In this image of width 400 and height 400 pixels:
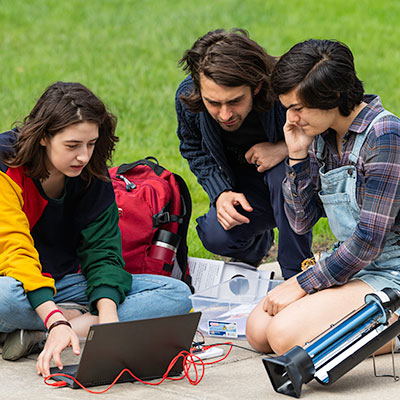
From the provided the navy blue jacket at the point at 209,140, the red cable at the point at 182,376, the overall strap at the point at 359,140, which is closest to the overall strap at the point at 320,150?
the overall strap at the point at 359,140

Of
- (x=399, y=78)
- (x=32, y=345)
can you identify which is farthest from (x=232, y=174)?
(x=399, y=78)

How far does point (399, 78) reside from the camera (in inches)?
350

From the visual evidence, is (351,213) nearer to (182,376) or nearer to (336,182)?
(336,182)

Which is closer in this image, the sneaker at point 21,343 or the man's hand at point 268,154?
the sneaker at point 21,343

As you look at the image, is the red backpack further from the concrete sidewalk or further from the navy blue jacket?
the concrete sidewalk

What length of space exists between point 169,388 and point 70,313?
81 centimetres

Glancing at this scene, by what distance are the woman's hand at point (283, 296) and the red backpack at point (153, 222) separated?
A: 874 millimetres

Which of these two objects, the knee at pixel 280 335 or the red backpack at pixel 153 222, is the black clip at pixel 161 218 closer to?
the red backpack at pixel 153 222

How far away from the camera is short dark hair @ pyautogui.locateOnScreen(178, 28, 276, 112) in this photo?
3.69 meters

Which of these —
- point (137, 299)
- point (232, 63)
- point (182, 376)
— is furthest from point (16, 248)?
point (232, 63)

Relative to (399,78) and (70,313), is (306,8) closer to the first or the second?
(399,78)

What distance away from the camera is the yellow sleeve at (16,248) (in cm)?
319

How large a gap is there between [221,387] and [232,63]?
5.09 ft

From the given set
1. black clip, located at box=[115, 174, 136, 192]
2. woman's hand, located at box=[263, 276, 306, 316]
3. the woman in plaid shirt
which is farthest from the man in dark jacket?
woman's hand, located at box=[263, 276, 306, 316]
